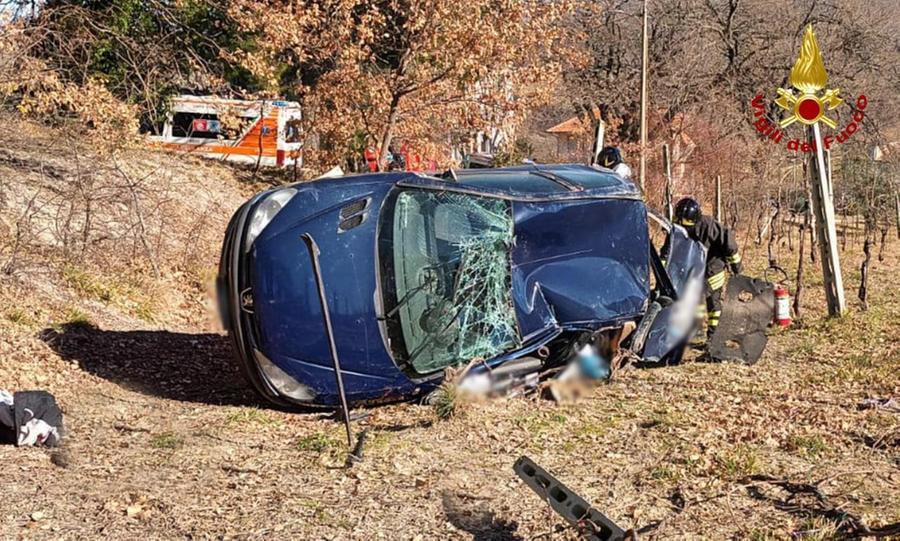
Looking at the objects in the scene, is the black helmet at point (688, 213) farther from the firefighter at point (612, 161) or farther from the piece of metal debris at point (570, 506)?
the piece of metal debris at point (570, 506)

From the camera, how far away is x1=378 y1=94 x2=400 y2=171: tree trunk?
48.1 feet

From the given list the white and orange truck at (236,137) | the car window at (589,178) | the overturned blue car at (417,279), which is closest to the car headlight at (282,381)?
the overturned blue car at (417,279)

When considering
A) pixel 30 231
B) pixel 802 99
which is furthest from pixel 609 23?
pixel 30 231

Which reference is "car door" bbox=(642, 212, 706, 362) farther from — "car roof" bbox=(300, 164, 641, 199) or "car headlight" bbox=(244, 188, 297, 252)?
"car headlight" bbox=(244, 188, 297, 252)

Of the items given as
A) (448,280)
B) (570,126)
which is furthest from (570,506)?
(570,126)

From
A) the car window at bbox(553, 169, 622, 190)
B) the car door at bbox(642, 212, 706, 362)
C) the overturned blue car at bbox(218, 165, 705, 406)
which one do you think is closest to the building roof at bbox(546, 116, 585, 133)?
the car door at bbox(642, 212, 706, 362)

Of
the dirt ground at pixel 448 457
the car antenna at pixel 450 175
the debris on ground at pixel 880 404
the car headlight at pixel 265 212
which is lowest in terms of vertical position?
the debris on ground at pixel 880 404

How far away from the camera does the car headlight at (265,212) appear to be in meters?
6.15

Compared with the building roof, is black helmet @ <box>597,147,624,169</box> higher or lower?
higher

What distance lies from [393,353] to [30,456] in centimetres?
232

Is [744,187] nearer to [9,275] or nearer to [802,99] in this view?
[802,99]

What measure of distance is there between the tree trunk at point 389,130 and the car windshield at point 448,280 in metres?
8.39

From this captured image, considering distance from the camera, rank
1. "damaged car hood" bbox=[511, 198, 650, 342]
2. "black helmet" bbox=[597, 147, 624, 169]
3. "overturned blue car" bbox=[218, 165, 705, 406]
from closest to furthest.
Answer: "overturned blue car" bbox=[218, 165, 705, 406] < "damaged car hood" bbox=[511, 198, 650, 342] < "black helmet" bbox=[597, 147, 624, 169]

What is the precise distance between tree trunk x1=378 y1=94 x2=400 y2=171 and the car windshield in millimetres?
8390
